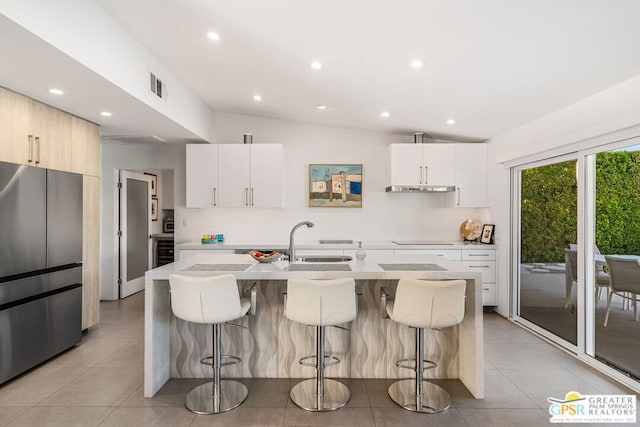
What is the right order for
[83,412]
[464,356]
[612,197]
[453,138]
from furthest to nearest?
[453,138], [612,197], [464,356], [83,412]

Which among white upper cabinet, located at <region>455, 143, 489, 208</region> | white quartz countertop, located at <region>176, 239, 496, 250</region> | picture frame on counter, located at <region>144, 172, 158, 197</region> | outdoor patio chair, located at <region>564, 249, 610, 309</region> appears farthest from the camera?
picture frame on counter, located at <region>144, 172, 158, 197</region>

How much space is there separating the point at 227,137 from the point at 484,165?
12.1ft

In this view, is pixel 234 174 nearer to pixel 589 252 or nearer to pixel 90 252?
pixel 90 252

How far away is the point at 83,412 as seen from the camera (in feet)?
7.94

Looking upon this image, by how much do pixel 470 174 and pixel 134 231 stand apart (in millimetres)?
5182

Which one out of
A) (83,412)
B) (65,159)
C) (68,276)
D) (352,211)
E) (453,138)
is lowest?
(83,412)

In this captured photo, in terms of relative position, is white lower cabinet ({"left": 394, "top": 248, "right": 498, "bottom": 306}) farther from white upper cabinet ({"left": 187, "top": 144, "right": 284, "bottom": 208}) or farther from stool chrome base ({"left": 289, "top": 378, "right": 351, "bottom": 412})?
stool chrome base ({"left": 289, "top": 378, "right": 351, "bottom": 412})

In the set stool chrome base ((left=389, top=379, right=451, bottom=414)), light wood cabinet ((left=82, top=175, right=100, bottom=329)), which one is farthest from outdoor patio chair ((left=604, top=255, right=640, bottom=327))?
light wood cabinet ((left=82, top=175, right=100, bottom=329))

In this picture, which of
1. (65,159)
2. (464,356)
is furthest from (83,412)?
(464,356)

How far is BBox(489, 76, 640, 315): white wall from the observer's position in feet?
8.80

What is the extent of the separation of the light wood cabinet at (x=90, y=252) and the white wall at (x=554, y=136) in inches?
188

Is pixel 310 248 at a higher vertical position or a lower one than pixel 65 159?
lower

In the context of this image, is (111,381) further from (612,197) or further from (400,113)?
(612,197)

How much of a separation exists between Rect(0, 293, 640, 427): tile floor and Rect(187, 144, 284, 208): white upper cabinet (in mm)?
2173
